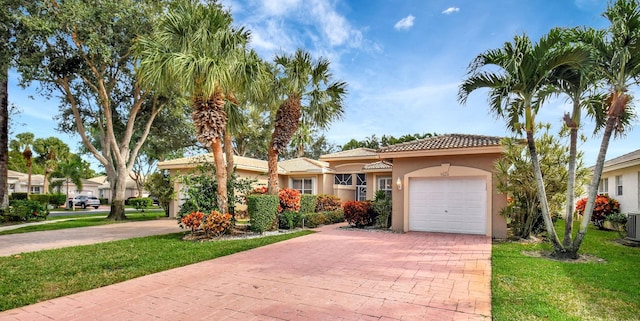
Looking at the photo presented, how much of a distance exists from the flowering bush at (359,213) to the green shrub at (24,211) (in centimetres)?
1789

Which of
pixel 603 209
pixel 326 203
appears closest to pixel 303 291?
pixel 326 203

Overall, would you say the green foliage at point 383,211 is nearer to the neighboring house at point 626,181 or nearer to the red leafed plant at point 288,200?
the red leafed plant at point 288,200

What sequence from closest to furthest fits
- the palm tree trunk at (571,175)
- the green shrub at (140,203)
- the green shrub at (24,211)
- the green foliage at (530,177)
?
1. the palm tree trunk at (571,175)
2. the green foliage at (530,177)
3. the green shrub at (24,211)
4. the green shrub at (140,203)

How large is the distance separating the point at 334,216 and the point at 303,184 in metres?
5.66

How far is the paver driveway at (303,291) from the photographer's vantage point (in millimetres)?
4863

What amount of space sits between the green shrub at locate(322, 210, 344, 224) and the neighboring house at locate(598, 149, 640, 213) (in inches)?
492

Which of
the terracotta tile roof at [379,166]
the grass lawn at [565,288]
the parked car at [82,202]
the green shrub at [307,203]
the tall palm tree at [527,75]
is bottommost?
the parked car at [82,202]

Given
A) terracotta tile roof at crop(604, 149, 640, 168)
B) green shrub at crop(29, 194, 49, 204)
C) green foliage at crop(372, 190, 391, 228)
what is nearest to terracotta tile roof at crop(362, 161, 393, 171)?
green foliage at crop(372, 190, 391, 228)

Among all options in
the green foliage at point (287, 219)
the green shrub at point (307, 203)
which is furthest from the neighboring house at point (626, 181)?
the green foliage at point (287, 219)

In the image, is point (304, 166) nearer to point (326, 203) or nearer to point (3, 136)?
point (326, 203)

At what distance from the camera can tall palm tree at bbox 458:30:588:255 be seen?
8.30 m

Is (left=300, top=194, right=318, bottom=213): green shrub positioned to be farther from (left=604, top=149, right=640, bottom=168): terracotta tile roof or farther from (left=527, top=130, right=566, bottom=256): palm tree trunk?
(left=604, top=149, right=640, bottom=168): terracotta tile roof

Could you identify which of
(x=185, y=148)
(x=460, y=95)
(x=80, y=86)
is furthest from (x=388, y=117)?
(x=80, y=86)

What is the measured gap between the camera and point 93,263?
319 inches
